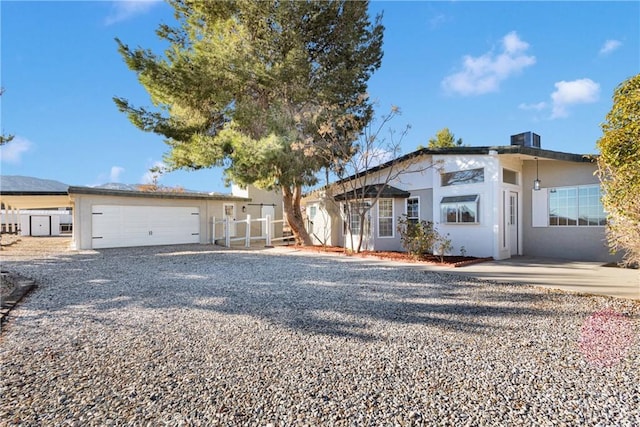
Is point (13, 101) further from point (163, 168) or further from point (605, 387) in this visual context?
point (605, 387)

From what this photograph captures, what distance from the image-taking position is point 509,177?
35.7 feet

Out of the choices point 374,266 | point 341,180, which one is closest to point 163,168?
point 341,180

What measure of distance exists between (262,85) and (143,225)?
28.3 feet

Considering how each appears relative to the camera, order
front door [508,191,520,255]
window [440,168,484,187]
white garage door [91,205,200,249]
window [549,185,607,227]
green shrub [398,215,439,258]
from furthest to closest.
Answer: white garage door [91,205,200,249] → front door [508,191,520,255] → window [440,168,484,187] → green shrub [398,215,439,258] → window [549,185,607,227]

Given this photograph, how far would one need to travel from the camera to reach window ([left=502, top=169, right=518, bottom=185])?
10.6 meters

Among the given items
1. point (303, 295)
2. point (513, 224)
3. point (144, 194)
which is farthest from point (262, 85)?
point (513, 224)

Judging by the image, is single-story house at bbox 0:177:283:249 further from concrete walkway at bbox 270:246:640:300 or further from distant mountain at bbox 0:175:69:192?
concrete walkway at bbox 270:246:640:300

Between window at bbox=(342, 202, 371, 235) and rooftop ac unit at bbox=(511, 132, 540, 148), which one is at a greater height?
rooftop ac unit at bbox=(511, 132, 540, 148)

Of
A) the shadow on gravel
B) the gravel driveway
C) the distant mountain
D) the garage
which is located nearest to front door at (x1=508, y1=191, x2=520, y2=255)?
the shadow on gravel

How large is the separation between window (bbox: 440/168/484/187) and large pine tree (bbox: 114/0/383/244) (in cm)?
382

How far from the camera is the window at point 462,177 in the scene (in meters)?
10.5

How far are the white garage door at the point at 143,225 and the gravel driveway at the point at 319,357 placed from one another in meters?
8.81

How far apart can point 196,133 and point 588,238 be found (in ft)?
49.8

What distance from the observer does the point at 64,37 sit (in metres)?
9.54
